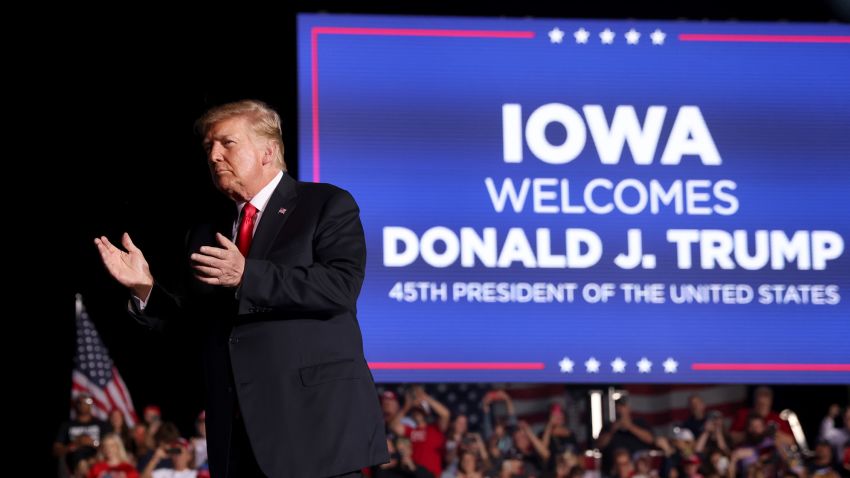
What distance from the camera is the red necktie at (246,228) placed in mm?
2111

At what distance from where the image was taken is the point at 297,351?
6.59 feet

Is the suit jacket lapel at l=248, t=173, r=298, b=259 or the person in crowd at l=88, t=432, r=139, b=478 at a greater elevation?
the suit jacket lapel at l=248, t=173, r=298, b=259

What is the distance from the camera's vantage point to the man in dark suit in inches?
76.7

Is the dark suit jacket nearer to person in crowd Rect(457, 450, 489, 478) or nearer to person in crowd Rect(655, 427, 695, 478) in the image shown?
person in crowd Rect(457, 450, 489, 478)

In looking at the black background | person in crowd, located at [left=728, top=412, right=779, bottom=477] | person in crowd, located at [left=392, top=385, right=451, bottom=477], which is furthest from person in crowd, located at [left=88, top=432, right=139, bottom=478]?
person in crowd, located at [left=728, top=412, right=779, bottom=477]

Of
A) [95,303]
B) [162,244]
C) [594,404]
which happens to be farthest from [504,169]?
[95,303]

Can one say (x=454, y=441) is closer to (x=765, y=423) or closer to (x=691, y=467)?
(x=691, y=467)

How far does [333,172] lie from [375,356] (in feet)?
2.63

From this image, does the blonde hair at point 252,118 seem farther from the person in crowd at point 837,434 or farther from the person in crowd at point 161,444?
the person in crowd at point 837,434

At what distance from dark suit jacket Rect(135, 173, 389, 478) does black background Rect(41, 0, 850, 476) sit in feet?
12.4

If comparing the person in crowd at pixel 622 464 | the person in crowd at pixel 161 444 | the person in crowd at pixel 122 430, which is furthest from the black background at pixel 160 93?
the person in crowd at pixel 622 464

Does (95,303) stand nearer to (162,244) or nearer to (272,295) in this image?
(162,244)

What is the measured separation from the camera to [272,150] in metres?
2.16

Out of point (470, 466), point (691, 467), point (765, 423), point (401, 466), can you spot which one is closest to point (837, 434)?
point (765, 423)
